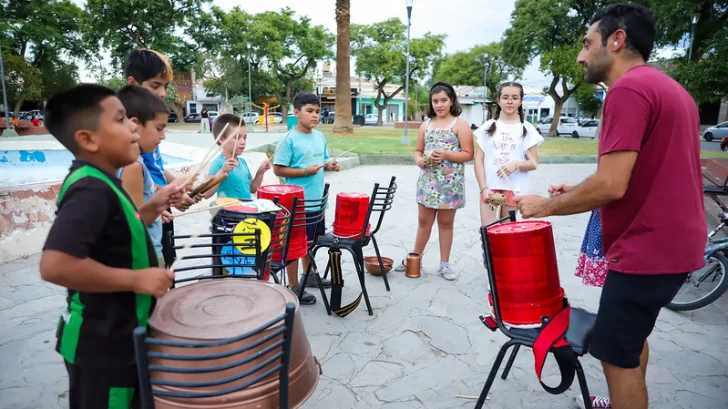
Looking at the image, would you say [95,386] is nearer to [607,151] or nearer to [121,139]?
[121,139]

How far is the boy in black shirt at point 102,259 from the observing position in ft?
4.08

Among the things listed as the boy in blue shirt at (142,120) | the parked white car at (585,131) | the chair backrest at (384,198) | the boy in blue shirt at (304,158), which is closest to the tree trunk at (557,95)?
the parked white car at (585,131)

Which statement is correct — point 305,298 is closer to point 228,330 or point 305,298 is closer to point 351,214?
point 351,214

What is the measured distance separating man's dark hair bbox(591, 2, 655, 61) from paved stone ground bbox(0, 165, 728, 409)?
1.78 meters

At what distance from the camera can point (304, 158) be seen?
3.64 meters

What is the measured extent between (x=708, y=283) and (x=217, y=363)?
3.94m

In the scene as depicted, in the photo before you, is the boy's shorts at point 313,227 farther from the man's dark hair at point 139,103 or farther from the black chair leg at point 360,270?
the man's dark hair at point 139,103

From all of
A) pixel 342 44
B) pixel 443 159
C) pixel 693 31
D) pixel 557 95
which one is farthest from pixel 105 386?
pixel 557 95

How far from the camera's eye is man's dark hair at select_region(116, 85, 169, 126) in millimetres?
1921

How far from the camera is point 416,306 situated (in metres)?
3.63

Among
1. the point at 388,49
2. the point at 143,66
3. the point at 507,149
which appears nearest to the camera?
the point at 143,66

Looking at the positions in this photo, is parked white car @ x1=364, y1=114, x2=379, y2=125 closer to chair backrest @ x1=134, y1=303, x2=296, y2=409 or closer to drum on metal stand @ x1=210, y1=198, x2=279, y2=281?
drum on metal stand @ x1=210, y1=198, x2=279, y2=281

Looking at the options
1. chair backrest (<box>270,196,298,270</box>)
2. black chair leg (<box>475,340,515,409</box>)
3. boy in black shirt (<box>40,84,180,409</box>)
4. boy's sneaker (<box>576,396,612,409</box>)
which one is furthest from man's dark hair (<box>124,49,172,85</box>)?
boy's sneaker (<box>576,396,612,409</box>)

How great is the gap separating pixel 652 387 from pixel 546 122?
3755 centimetres
